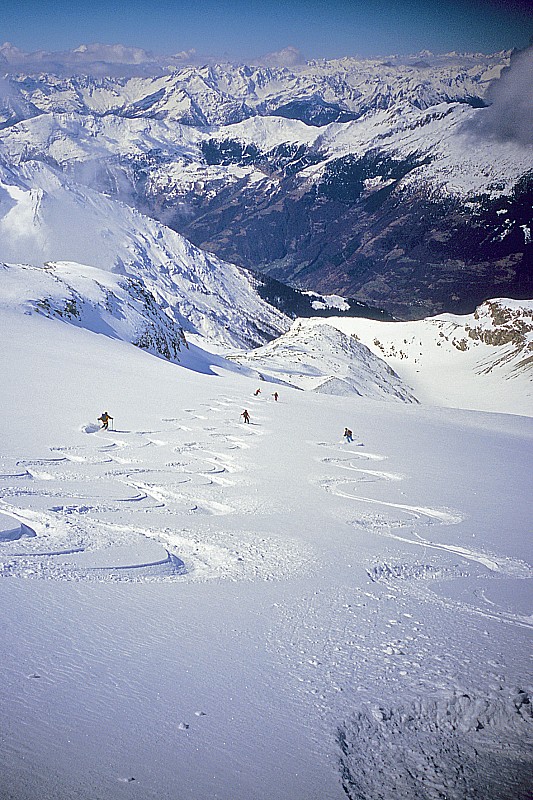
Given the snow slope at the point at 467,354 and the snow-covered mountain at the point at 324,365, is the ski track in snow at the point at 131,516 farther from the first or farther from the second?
the snow slope at the point at 467,354

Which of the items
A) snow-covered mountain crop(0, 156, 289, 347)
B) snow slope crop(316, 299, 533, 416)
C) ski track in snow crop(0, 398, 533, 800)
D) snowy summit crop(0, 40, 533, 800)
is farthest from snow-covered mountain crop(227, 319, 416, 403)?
snow-covered mountain crop(0, 156, 289, 347)

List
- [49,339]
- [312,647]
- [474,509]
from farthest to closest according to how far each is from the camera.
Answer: [49,339]
[474,509]
[312,647]

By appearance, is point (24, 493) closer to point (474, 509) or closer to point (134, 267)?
point (474, 509)

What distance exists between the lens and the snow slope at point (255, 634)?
3758 mm

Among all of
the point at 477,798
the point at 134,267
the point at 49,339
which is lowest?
the point at 477,798

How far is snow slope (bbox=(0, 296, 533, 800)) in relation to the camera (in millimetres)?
3758

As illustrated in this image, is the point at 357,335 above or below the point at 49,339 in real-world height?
above

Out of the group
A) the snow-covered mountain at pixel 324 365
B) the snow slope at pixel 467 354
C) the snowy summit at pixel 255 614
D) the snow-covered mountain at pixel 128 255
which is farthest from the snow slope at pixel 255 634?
the snow-covered mountain at pixel 128 255

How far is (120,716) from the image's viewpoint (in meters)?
3.99

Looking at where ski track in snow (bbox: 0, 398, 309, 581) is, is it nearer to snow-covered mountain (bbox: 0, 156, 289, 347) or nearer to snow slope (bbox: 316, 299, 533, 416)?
snow slope (bbox: 316, 299, 533, 416)

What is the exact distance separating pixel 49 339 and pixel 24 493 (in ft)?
83.5

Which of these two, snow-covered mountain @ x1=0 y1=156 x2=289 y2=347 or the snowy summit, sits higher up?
snow-covered mountain @ x1=0 y1=156 x2=289 y2=347

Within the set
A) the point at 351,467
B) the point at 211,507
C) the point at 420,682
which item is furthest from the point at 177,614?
the point at 351,467

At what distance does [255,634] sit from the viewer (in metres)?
5.17
